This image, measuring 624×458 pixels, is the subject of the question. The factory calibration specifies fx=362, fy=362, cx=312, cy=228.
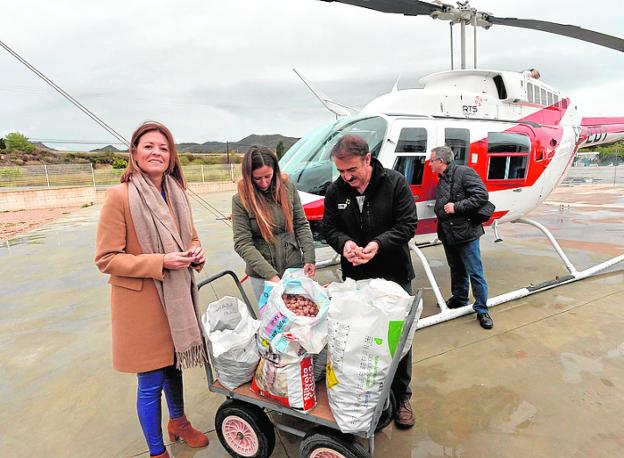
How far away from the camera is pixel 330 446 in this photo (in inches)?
65.3

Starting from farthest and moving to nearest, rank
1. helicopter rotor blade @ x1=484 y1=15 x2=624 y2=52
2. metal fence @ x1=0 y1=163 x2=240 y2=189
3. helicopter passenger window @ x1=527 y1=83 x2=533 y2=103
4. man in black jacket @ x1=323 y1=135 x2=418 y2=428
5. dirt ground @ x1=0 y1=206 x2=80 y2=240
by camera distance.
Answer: metal fence @ x1=0 y1=163 x2=240 y2=189
dirt ground @ x1=0 y1=206 x2=80 y2=240
helicopter passenger window @ x1=527 y1=83 x2=533 y2=103
helicopter rotor blade @ x1=484 y1=15 x2=624 y2=52
man in black jacket @ x1=323 y1=135 x2=418 y2=428

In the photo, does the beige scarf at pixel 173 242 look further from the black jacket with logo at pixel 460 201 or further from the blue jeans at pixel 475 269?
the blue jeans at pixel 475 269

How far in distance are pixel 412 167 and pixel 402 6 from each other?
1717 mm

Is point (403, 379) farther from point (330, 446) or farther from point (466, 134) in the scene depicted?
point (466, 134)

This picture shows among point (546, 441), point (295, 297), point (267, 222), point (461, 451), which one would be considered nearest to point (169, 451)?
point (295, 297)

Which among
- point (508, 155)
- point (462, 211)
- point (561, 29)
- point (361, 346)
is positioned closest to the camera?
point (361, 346)

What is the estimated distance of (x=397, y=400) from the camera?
2.20 meters

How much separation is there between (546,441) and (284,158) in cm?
329

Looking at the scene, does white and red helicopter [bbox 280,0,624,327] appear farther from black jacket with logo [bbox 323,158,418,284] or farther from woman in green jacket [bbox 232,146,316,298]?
black jacket with logo [bbox 323,158,418,284]

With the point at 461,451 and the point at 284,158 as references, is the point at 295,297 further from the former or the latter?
the point at 284,158

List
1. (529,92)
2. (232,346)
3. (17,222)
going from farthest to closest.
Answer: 1. (17,222)
2. (529,92)
3. (232,346)

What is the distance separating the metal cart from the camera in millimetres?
1619

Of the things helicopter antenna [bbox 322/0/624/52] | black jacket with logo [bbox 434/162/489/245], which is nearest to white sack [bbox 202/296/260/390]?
black jacket with logo [bbox 434/162/489/245]

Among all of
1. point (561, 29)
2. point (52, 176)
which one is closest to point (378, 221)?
point (561, 29)
